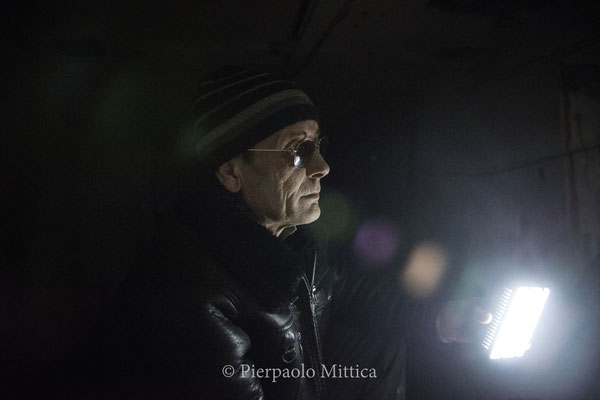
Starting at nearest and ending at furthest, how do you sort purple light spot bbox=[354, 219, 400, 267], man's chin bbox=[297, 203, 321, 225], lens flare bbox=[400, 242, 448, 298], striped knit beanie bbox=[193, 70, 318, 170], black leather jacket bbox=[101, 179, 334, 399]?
black leather jacket bbox=[101, 179, 334, 399], striped knit beanie bbox=[193, 70, 318, 170], man's chin bbox=[297, 203, 321, 225], lens flare bbox=[400, 242, 448, 298], purple light spot bbox=[354, 219, 400, 267]

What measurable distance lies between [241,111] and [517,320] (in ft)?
4.94

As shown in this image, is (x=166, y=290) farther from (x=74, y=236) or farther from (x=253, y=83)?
(x=74, y=236)

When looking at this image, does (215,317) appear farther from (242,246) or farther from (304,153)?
(304,153)

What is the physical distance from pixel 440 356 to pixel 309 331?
4.78 feet

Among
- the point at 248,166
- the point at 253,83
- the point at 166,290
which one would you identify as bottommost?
the point at 166,290

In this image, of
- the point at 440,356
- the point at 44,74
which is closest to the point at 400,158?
the point at 440,356

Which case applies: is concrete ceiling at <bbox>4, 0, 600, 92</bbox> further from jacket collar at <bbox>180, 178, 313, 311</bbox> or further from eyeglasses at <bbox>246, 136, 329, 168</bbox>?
jacket collar at <bbox>180, 178, 313, 311</bbox>

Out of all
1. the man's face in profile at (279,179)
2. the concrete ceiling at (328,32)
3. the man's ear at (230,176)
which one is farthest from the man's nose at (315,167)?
the concrete ceiling at (328,32)

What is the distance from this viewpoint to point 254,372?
63.2 inches

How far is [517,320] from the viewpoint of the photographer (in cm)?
171

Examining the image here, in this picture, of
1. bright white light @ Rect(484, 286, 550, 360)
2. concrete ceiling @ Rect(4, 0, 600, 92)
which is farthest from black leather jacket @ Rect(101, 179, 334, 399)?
concrete ceiling @ Rect(4, 0, 600, 92)

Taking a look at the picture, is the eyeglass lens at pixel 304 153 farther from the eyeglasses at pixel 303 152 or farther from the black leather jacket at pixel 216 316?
the black leather jacket at pixel 216 316

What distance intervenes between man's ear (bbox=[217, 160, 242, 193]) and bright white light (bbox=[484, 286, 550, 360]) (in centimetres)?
130

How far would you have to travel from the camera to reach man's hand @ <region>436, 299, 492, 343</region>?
1824 mm
